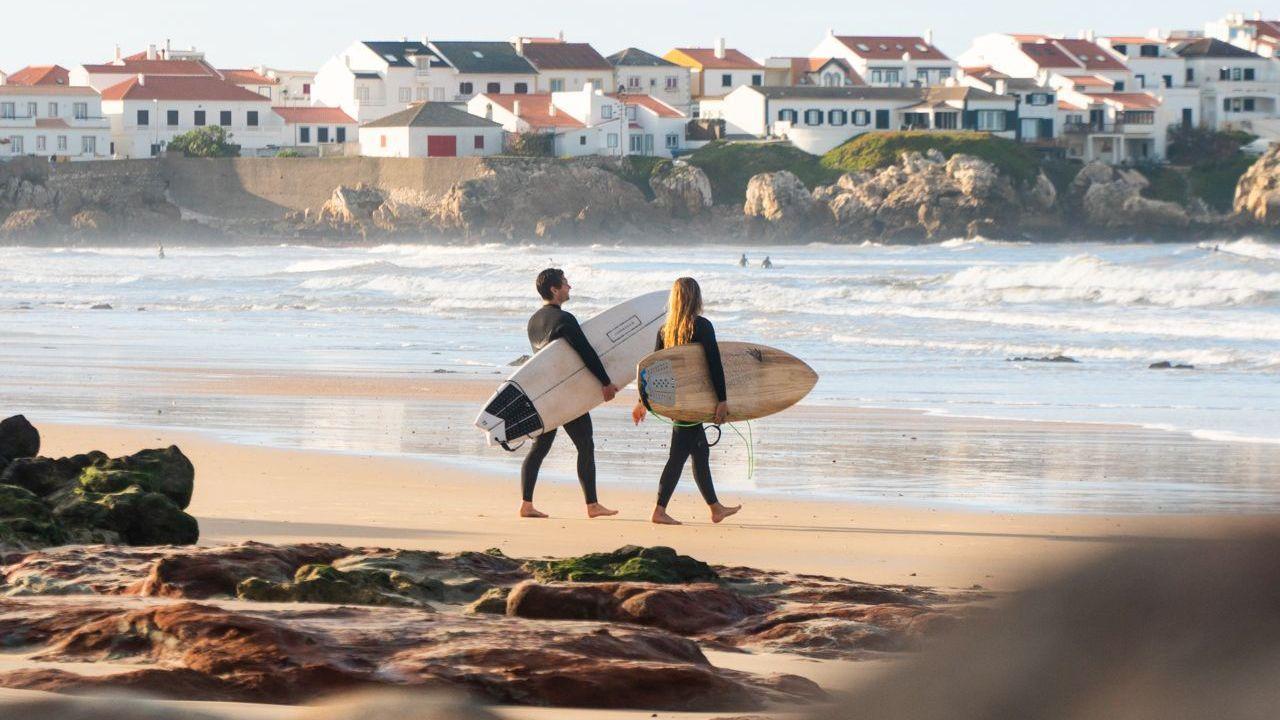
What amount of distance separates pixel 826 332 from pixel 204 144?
215 ft

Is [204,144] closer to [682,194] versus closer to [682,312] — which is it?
[682,194]

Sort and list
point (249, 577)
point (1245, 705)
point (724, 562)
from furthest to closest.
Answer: point (724, 562), point (249, 577), point (1245, 705)

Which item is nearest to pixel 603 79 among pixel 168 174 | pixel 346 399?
pixel 168 174

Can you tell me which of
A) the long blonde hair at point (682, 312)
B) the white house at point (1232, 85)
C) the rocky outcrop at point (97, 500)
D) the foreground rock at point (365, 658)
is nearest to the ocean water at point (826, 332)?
the long blonde hair at point (682, 312)

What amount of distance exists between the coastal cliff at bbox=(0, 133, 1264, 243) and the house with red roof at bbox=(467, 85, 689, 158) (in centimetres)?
265

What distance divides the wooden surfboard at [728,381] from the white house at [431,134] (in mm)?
74251

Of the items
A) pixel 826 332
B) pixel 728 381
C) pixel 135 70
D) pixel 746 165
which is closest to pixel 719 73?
pixel 746 165

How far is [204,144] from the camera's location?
8438 cm

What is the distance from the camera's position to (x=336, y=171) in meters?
81.8

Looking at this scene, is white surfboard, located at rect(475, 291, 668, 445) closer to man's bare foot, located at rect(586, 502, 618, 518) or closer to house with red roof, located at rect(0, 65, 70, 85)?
man's bare foot, located at rect(586, 502, 618, 518)

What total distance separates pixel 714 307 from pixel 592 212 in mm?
50017

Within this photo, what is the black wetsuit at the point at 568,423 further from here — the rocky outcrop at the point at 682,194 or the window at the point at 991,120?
the window at the point at 991,120

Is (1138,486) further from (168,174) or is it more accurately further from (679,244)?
(168,174)

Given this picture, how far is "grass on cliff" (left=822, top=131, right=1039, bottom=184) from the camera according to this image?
82250 mm
